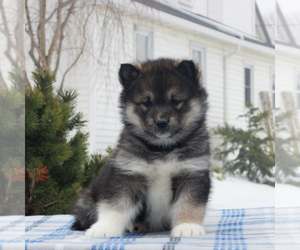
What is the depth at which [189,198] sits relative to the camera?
71.9 inches

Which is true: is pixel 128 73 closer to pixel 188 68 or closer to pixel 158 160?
pixel 188 68

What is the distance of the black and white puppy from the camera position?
1.82 m

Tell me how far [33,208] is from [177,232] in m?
2.09

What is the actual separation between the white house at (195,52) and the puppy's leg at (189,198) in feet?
7.37

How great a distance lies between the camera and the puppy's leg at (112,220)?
5.85ft

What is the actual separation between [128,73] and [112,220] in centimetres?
62

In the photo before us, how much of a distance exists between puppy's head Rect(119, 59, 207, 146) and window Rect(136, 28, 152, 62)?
3.35 m

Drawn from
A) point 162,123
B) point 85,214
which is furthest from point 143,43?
point 162,123

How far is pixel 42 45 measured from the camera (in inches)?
194

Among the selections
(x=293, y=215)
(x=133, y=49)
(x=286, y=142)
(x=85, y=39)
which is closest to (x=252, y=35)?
(x=133, y=49)

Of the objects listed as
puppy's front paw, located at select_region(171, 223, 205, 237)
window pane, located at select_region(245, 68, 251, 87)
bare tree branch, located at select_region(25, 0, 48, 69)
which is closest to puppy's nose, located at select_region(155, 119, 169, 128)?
puppy's front paw, located at select_region(171, 223, 205, 237)

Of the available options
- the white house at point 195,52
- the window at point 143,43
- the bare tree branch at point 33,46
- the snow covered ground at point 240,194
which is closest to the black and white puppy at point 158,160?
the white house at point 195,52

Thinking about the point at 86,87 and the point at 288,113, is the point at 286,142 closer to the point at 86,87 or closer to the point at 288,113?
the point at 288,113

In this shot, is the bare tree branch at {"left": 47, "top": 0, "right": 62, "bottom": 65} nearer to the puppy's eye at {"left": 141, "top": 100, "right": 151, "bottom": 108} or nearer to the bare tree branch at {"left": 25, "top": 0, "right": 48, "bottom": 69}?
the bare tree branch at {"left": 25, "top": 0, "right": 48, "bottom": 69}
